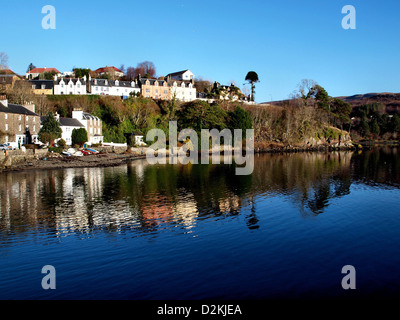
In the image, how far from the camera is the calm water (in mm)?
12617

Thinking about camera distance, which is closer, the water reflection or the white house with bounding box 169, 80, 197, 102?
the water reflection

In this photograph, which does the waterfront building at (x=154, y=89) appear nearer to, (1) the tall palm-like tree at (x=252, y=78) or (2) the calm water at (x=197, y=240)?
(1) the tall palm-like tree at (x=252, y=78)

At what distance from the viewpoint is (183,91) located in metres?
99.5

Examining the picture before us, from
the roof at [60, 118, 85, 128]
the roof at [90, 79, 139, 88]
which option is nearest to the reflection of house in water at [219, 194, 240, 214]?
the roof at [60, 118, 85, 128]

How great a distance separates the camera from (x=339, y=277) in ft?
43.8

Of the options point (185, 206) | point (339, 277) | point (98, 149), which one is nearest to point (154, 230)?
point (185, 206)

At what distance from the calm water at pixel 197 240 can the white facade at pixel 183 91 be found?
220ft

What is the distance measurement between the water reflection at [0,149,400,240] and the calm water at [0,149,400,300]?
0.47ft

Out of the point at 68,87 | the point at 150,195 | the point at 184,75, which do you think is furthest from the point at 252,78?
the point at 150,195

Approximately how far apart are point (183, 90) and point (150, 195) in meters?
73.5

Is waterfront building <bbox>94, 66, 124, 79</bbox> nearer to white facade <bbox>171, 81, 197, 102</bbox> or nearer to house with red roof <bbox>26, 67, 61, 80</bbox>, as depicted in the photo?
house with red roof <bbox>26, 67, 61, 80</bbox>

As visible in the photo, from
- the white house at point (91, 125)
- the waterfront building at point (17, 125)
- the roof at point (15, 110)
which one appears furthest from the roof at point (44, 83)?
the roof at point (15, 110)

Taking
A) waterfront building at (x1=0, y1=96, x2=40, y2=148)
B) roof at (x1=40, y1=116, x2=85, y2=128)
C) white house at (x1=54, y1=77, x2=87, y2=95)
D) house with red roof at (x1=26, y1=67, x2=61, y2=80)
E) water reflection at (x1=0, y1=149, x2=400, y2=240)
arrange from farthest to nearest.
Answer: house with red roof at (x1=26, y1=67, x2=61, y2=80) → white house at (x1=54, y1=77, x2=87, y2=95) → roof at (x1=40, y1=116, x2=85, y2=128) → waterfront building at (x1=0, y1=96, x2=40, y2=148) → water reflection at (x1=0, y1=149, x2=400, y2=240)
